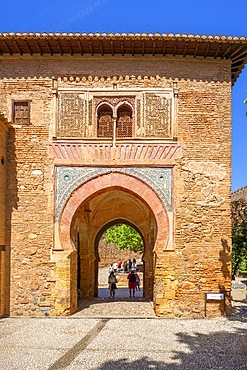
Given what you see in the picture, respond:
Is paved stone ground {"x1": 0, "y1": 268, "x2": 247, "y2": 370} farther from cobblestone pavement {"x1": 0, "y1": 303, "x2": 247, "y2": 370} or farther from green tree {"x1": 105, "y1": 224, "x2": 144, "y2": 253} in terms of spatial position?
green tree {"x1": 105, "y1": 224, "x2": 144, "y2": 253}

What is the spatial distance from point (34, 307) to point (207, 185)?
5156 millimetres

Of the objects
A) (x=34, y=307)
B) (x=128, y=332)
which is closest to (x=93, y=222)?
(x=34, y=307)

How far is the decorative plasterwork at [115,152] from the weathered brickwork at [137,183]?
6 cm

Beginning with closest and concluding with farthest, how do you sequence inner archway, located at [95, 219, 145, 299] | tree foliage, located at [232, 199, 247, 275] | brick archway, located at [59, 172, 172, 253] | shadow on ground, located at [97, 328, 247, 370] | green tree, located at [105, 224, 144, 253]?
shadow on ground, located at [97, 328, 247, 370]
brick archway, located at [59, 172, 172, 253]
tree foliage, located at [232, 199, 247, 275]
inner archway, located at [95, 219, 145, 299]
green tree, located at [105, 224, 144, 253]

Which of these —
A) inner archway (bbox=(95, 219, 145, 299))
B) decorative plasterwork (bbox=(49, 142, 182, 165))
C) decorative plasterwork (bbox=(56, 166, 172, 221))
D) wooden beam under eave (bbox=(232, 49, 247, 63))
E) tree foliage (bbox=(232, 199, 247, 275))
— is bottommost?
inner archway (bbox=(95, 219, 145, 299))

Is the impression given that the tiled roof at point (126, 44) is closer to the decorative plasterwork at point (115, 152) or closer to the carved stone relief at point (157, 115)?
the carved stone relief at point (157, 115)

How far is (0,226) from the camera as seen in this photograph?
9562 millimetres

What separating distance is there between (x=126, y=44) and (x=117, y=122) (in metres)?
1.91

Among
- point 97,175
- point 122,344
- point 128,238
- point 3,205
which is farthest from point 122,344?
point 128,238

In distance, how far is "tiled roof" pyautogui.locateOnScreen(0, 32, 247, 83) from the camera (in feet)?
31.6

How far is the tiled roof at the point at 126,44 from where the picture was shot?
962cm

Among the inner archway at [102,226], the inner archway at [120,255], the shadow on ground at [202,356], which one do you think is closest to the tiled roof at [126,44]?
the inner archway at [102,226]

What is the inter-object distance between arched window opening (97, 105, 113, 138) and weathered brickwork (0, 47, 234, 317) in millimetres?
251

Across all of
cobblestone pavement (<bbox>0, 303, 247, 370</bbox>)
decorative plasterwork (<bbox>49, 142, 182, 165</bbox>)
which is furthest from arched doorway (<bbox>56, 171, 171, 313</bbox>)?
cobblestone pavement (<bbox>0, 303, 247, 370</bbox>)
